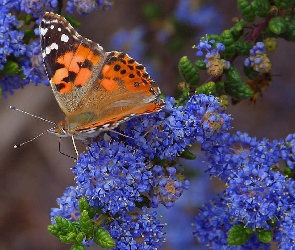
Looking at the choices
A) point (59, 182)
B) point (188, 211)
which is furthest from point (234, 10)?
point (59, 182)

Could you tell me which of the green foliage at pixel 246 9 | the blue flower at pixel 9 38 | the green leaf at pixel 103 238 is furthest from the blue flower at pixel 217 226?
the blue flower at pixel 9 38

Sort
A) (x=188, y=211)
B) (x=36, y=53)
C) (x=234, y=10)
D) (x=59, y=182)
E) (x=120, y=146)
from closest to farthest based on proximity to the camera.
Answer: (x=120, y=146) < (x=36, y=53) < (x=188, y=211) < (x=234, y=10) < (x=59, y=182)

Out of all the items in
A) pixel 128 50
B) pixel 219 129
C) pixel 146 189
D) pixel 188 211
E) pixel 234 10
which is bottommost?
pixel 146 189

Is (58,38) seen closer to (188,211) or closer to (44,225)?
(188,211)

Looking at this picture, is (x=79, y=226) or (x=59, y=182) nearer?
(x=79, y=226)

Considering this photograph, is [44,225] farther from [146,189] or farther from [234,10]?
[146,189]

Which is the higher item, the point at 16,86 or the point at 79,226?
the point at 16,86

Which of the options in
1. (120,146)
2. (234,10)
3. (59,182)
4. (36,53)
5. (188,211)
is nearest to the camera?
(120,146)
